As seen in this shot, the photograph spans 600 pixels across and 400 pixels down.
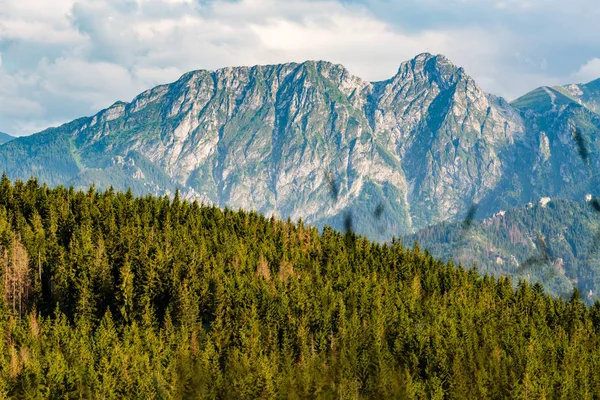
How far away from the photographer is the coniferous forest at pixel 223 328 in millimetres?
113875

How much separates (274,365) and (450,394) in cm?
3197

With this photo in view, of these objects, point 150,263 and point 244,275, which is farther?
point 244,275

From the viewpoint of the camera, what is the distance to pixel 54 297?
144 metres

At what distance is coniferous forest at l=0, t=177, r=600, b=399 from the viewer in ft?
374

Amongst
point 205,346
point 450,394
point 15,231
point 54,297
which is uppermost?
point 15,231

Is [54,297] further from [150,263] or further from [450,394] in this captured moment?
[450,394]

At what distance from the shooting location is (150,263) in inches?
5728

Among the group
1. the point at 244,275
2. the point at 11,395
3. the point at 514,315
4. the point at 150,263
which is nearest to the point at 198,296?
the point at 150,263

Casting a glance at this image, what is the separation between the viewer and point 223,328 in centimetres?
13900

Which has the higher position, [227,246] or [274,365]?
[227,246]

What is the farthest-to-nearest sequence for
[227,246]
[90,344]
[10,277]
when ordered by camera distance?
[227,246] → [10,277] → [90,344]

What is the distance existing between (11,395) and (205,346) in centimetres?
3495

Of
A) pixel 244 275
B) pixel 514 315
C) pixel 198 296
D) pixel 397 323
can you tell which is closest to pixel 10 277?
pixel 198 296

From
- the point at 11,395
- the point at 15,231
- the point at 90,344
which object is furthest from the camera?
the point at 15,231
